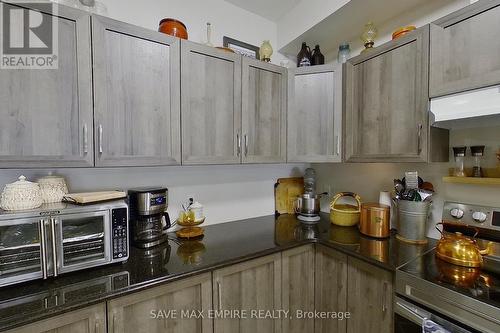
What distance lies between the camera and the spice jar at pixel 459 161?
129 cm

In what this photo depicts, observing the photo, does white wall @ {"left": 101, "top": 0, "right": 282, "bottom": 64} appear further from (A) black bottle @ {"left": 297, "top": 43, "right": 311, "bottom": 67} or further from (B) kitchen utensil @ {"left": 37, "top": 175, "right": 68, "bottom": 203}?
(B) kitchen utensil @ {"left": 37, "top": 175, "right": 68, "bottom": 203}

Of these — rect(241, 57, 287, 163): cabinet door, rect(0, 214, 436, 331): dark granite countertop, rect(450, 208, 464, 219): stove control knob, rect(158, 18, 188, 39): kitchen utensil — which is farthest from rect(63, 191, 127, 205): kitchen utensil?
rect(450, 208, 464, 219): stove control knob

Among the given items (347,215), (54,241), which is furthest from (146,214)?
(347,215)

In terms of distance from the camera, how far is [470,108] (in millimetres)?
1027

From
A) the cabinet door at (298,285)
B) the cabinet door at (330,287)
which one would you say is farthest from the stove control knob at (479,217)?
the cabinet door at (298,285)

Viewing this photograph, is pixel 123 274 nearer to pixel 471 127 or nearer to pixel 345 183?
pixel 345 183

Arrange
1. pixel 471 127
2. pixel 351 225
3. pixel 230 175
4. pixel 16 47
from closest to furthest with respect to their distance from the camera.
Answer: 1. pixel 16 47
2. pixel 471 127
3. pixel 351 225
4. pixel 230 175

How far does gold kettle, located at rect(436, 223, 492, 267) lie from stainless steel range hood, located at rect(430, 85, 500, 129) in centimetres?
58

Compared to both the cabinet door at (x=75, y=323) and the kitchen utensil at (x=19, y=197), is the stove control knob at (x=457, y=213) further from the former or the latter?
the kitchen utensil at (x=19, y=197)

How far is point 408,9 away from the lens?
155cm

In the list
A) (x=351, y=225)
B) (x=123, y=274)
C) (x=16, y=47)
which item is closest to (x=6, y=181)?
(x=16, y=47)

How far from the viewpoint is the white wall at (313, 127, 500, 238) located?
1.25m

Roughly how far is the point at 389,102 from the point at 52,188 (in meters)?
1.88

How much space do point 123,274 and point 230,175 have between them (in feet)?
3.46
